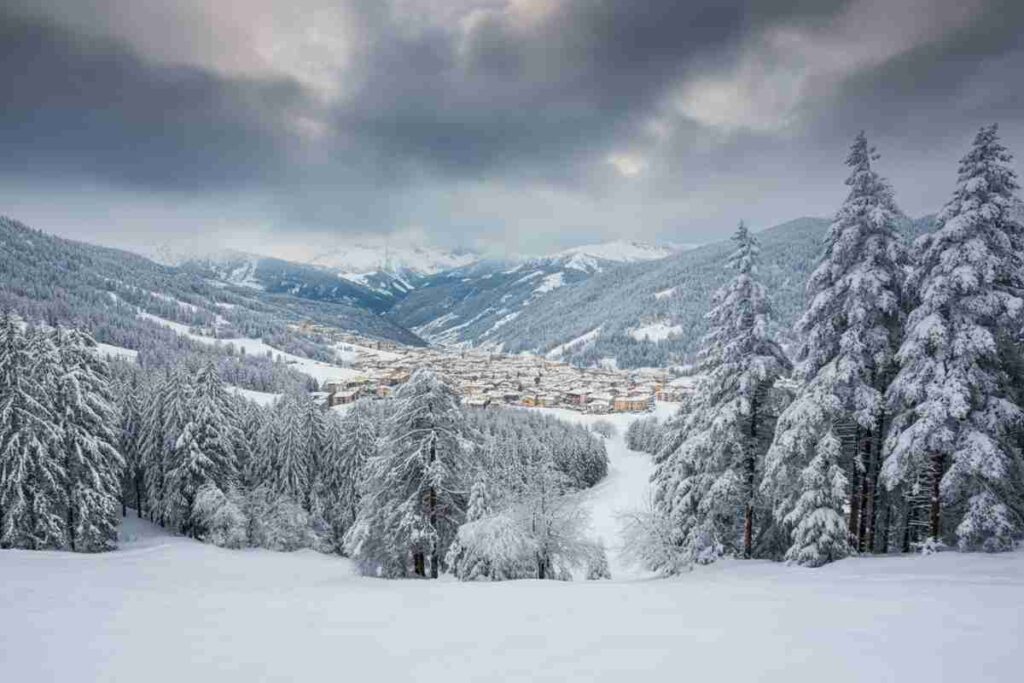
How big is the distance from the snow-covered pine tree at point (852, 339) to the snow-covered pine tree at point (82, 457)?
37499mm

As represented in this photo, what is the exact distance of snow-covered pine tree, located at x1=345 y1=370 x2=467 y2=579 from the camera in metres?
23.7

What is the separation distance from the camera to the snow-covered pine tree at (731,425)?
20.8 m

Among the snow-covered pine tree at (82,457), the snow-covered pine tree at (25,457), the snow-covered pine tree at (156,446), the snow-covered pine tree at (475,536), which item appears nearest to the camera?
the snow-covered pine tree at (475,536)

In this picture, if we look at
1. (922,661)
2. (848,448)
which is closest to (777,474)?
(848,448)

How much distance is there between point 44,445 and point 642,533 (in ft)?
109

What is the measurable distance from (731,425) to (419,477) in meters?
14.8

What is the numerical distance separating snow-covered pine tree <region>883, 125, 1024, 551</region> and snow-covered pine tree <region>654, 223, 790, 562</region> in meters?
5.06

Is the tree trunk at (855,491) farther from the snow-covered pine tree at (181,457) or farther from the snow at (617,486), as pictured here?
the snow-covered pine tree at (181,457)

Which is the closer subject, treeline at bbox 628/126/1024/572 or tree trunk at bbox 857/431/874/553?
treeline at bbox 628/126/1024/572

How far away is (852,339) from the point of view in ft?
60.2

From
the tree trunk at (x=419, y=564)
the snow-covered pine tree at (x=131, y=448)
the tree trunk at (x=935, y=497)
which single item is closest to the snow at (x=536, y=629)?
the tree trunk at (x=935, y=497)

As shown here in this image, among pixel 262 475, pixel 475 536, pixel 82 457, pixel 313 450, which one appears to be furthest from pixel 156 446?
pixel 475 536

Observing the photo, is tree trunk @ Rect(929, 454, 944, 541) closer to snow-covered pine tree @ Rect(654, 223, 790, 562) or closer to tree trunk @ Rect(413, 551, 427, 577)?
snow-covered pine tree @ Rect(654, 223, 790, 562)

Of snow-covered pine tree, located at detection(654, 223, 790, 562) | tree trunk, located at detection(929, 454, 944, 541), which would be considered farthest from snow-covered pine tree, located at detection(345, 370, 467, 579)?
tree trunk, located at detection(929, 454, 944, 541)
